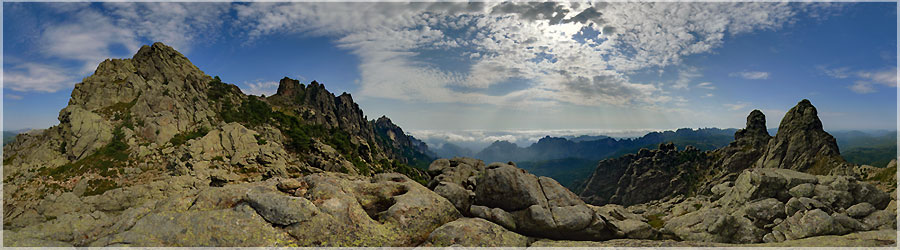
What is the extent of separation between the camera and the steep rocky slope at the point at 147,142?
163 feet

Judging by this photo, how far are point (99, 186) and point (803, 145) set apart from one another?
214424 millimetres

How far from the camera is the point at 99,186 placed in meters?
49.6

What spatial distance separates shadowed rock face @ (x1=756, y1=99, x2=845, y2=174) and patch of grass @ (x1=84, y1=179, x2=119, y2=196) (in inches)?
7815

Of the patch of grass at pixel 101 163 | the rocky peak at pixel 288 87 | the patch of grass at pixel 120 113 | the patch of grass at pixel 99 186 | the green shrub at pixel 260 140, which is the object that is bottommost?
the patch of grass at pixel 99 186

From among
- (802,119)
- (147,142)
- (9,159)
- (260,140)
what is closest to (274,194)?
(147,142)

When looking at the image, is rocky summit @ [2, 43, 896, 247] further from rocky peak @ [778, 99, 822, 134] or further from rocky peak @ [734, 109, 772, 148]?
rocky peak @ [734, 109, 772, 148]

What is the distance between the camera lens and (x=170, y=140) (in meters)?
61.8

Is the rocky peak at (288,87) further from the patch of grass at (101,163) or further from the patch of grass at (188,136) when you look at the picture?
the patch of grass at (101,163)

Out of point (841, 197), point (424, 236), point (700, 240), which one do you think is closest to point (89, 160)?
point (424, 236)

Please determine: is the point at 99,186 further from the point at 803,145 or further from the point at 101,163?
the point at 803,145

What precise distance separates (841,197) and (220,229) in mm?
44946

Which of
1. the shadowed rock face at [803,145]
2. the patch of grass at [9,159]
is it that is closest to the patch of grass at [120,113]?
the patch of grass at [9,159]

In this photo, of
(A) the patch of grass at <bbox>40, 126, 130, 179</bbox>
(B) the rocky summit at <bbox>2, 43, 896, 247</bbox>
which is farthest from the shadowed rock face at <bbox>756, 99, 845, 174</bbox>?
(A) the patch of grass at <bbox>40, 126, 130, 179</bbox>

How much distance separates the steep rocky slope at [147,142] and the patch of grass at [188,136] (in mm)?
171
